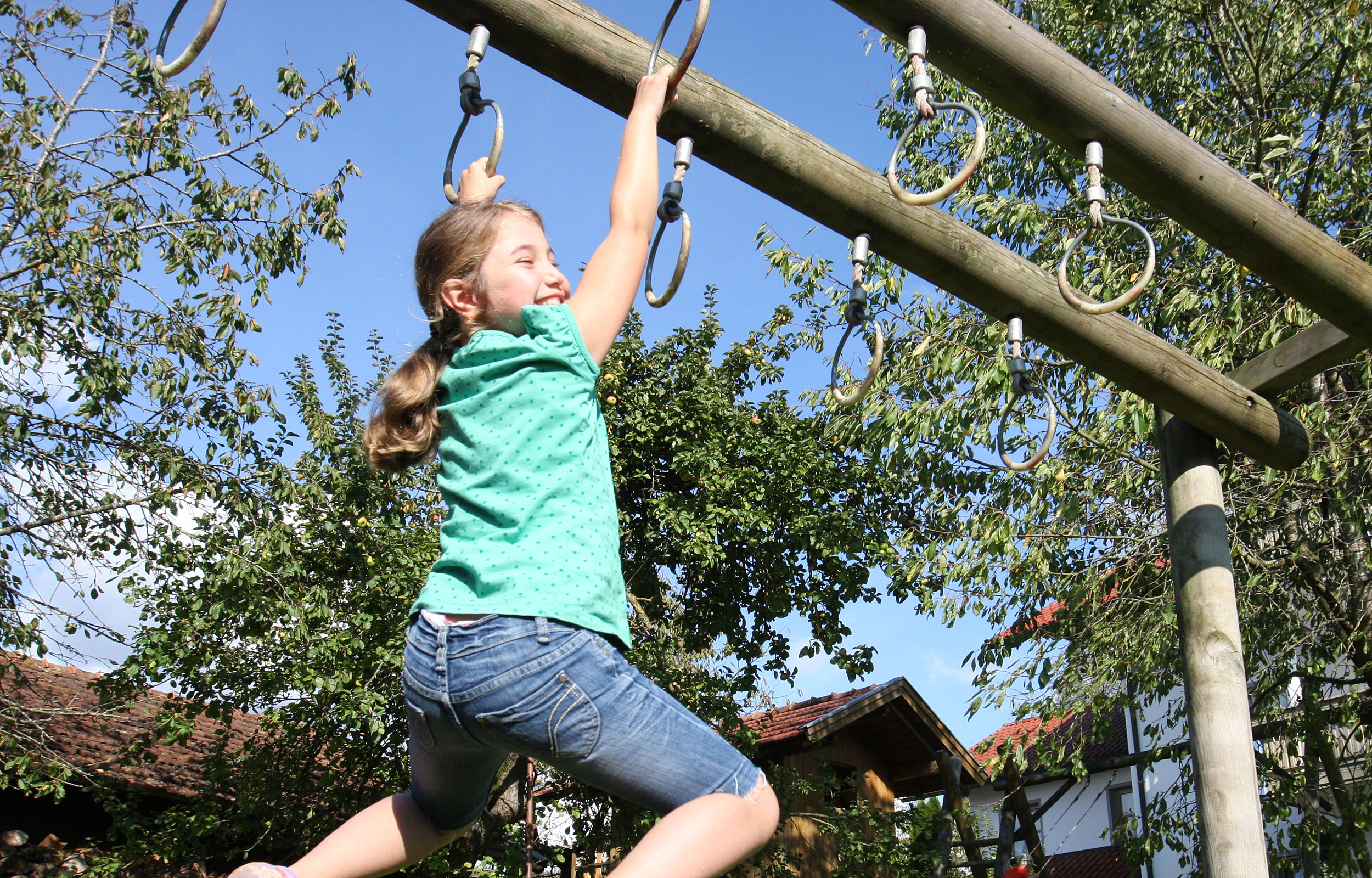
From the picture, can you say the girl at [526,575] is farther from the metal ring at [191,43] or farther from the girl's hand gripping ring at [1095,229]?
the girl's hand gripping ring at [1095,229]

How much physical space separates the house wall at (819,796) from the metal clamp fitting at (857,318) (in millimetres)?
7389

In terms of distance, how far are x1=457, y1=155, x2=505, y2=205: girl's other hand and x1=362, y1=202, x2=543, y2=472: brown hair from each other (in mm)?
180

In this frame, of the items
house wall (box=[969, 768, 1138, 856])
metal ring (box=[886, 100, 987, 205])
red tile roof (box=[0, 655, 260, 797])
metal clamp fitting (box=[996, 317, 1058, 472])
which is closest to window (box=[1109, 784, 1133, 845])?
house wall (box=[969, 768, 1138, 856])

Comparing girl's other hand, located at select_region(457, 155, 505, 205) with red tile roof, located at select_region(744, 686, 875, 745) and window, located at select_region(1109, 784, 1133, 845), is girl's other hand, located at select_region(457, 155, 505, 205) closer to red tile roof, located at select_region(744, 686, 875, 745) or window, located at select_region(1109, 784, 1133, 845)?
red tile roof, located at select_region(744, 686, 875, 745)

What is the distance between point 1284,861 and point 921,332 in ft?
11.7

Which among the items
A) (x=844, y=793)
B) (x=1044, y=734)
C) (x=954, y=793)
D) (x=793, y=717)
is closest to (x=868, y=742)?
(x=793, y=717)

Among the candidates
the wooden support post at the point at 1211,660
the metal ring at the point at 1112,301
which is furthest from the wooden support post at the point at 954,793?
the metal ring at the point at 1112,301

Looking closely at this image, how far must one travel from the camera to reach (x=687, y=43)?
1910 millimetres

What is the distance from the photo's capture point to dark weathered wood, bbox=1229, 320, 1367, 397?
118 inches

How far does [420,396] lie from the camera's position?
1.60 meters

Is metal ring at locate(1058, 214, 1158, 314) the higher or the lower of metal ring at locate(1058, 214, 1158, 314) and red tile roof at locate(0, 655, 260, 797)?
the lower

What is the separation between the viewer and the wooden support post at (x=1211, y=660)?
8.96 feet

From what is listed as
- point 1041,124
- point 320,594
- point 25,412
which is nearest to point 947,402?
point 1041,124

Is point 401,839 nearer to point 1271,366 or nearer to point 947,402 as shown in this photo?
point 1271,366
